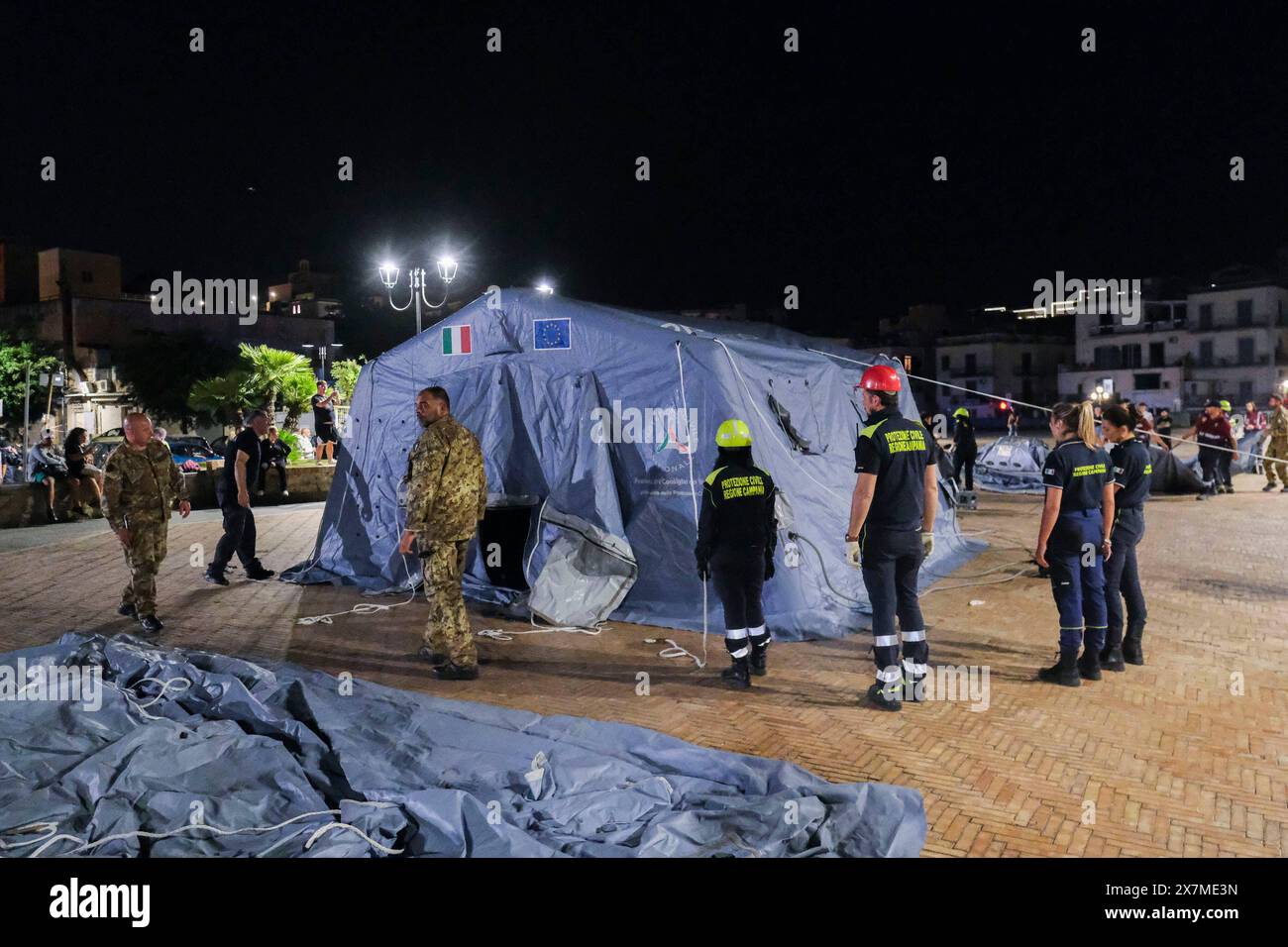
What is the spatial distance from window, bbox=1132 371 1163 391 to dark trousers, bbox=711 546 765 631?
193ft

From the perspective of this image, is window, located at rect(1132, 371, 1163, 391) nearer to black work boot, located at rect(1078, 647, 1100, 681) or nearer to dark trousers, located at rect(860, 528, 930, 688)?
black work boot, located at rect(1078, 647, 1100, 681)

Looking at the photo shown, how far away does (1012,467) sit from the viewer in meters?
17.8

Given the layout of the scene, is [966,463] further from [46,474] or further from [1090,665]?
[46,474]

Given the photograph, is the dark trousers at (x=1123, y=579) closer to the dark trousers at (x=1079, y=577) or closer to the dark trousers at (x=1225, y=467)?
the dark trousers at (x=1079, y=577)

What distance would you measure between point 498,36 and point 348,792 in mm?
9284

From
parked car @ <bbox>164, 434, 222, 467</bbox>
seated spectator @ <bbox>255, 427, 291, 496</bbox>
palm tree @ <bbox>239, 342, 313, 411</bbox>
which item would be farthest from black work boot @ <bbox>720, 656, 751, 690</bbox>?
parked car @ <bbox>164, 434, 222, 467</bbox>

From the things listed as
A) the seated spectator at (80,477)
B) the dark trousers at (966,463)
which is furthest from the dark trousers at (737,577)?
the seated spectator at (80,477)

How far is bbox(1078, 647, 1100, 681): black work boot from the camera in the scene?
5.90 meters

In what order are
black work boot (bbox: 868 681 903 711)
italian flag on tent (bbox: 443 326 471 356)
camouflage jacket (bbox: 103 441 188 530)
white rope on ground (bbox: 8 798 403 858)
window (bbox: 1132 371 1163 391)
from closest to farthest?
white rope on ground (bbox: 8 798 403 858)
black work boot (bbox: 868 681 903 711)
camouflage jacket (bbox: 103 441 188 530)
italian flag on tent (bbox: 443 326 471 356)
window (bbox: 1132 371 1163 391)

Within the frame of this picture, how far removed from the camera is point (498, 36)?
10469mm

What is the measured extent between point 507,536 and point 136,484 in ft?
10.5

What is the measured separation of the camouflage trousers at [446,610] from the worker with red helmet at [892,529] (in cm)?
278

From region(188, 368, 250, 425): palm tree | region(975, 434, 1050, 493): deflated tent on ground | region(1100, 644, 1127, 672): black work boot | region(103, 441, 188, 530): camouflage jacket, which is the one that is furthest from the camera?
region(188, 368, 250, 425): palm tree

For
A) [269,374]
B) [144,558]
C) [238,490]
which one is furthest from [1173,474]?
[269,374]
